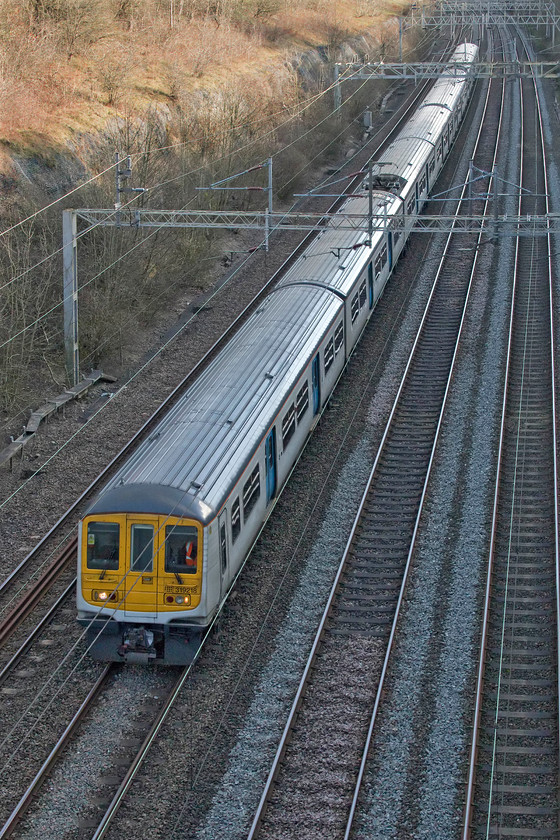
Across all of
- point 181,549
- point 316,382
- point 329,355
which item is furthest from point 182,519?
point 329,355

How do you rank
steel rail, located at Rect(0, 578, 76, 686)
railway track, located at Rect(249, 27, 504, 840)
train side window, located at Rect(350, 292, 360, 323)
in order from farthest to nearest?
train side window, located at Rect(350, 292, 360, 323) < steel rail, located at Rect(0, 578, 76, 686) < railway track, located at Rect(249, 27, 504, 840)

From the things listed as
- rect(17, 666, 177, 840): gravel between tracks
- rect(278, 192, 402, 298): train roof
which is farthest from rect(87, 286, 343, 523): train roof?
rect(17, 666, 177, 840): gravel between tracks

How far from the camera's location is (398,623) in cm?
1320

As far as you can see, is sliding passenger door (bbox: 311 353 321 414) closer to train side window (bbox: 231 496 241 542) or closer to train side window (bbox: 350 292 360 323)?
train side window (bbox: 350 292 360 323)

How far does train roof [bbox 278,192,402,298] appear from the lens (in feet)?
65.6

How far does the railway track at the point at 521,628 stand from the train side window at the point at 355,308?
339 centimetres

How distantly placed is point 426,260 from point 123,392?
37.2 feet

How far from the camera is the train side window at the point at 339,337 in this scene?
19141 mm

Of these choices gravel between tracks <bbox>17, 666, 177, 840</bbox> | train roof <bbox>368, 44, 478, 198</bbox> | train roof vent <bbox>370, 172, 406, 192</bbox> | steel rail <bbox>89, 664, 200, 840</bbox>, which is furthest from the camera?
train roof <bbox>368, 44, 478, 198</bbox>

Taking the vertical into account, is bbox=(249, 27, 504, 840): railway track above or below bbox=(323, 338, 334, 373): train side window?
below

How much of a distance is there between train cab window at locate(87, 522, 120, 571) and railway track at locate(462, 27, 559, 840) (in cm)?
460

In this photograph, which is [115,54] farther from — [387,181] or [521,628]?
[521,628]

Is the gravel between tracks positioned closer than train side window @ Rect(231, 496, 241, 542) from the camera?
Yes

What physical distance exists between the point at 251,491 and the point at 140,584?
8.02ft
